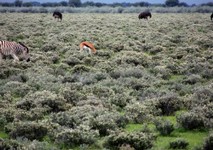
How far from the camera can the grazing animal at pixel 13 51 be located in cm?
1762

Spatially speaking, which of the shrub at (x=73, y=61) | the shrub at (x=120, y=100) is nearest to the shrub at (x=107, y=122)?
the shrub at (x=120, y=100)

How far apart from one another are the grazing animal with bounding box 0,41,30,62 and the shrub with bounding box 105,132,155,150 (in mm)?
10652

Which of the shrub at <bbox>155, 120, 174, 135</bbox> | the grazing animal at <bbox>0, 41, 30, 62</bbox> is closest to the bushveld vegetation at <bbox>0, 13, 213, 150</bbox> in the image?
the shrub at <bbox>155, 120, 174, 135</bbox>

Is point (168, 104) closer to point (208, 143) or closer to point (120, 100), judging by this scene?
point (120, 100)

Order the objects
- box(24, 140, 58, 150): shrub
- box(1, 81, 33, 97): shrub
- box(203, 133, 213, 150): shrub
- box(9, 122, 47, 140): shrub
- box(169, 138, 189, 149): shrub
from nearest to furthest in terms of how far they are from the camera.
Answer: box(24, 140, 58, 150): shrub < box(203, 133, 213, 150): shrub < box(169, 138, 189, 149): shrub < box(9, 122, 47, 140): shrub < box(1, 81, 33, 97): shrub

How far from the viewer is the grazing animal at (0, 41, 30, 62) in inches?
694

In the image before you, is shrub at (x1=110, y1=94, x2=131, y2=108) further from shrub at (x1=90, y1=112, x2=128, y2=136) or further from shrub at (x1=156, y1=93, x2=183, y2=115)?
shrub at (x1=90, y1=112, x2=128, y2=136)

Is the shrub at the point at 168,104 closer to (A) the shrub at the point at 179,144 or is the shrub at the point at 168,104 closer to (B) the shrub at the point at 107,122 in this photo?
(B) the shrub at the point at 107,122

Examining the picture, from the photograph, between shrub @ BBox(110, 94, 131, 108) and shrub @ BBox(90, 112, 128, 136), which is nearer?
shrub @ BBox(90, 112, 128, 136)

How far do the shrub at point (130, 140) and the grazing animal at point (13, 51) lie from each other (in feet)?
34.9

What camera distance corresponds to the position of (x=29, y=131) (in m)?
8.84

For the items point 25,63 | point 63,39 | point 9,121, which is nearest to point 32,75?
point 25,63

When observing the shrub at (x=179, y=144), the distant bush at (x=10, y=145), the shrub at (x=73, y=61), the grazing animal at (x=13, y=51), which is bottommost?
the shrub at (x=73, y=61)

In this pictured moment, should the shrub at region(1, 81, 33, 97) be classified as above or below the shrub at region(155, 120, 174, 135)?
below
